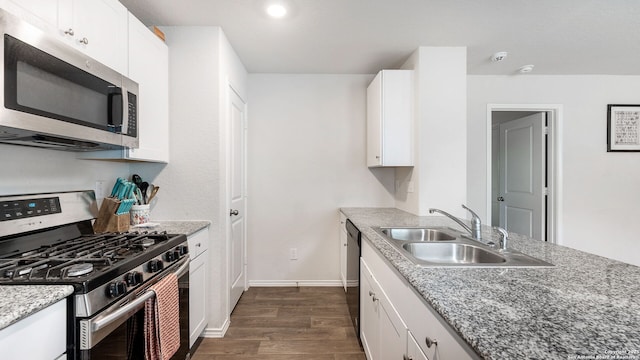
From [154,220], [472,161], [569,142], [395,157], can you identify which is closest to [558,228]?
[569,142]

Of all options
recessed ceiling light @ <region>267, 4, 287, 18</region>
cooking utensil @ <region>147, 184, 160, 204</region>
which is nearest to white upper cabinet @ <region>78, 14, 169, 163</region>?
cooking utensil @ <region>147, 184, 160, 204</region>

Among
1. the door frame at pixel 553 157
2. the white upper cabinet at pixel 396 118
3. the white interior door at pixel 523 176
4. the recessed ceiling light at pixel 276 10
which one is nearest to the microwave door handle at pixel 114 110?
the recessed ceiling light at pixel 276 10

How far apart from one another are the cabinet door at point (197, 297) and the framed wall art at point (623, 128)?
14.3ft

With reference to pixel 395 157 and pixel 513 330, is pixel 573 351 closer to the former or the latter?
pixel 513 330

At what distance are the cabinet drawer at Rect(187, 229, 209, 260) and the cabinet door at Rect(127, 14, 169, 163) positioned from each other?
0.60m

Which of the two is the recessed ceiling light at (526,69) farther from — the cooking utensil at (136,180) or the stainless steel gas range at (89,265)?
the cooking utensil at (136,180)

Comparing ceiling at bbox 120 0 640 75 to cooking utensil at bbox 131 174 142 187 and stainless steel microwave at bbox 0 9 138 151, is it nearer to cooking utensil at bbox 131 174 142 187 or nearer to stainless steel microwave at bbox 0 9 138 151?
stainless steel microwave at bbox 0 9 138 151

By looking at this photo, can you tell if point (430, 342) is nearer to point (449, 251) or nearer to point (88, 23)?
point (449, 251)

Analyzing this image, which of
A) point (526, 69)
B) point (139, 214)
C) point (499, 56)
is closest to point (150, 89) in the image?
point (139, 214)

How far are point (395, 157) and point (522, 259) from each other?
1.46 meters

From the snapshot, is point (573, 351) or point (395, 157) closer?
point (573, 351)

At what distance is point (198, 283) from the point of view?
6.23 ft

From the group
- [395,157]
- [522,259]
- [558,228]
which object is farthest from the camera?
[558,228]

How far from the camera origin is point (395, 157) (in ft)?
8.24
